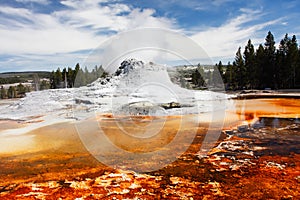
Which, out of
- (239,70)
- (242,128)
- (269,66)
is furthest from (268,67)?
(242,128)

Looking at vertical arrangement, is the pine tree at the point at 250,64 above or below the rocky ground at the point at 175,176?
above

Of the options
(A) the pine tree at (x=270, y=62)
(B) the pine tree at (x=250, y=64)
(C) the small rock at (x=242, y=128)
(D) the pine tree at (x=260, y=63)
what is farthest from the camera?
(B) the pine tree at (x=250, y=64)

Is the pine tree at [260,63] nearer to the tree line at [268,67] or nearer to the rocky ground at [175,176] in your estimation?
the tree line at [268,67]

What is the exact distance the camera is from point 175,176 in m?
4.66

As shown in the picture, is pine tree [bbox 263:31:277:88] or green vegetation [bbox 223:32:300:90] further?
pine tree [bbox 263:31:277:88]

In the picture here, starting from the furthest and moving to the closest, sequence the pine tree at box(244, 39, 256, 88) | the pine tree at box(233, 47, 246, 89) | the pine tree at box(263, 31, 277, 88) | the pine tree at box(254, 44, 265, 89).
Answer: the pine tree at box(233, 47, 246, 89) < the pine tree at box(244, 39, 256, 88) < the pine tree at box(254, 44, 265, 89) < the pine tree at box(263, 31, 277, 88)

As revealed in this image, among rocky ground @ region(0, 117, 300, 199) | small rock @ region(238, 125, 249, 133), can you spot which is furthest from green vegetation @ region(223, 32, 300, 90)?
rocky ground @ region(0, 117, 300, 199)

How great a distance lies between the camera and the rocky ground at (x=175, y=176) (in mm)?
4004

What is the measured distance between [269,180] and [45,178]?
4114 mm

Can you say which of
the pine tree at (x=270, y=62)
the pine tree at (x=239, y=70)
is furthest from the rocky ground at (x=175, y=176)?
the pine tree at (x=239, y=70)

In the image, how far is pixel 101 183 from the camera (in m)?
4.49

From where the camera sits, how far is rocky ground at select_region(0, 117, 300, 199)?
4.00 meters

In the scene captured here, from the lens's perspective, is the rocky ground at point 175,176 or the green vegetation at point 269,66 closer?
the rocky ground at point 175,176

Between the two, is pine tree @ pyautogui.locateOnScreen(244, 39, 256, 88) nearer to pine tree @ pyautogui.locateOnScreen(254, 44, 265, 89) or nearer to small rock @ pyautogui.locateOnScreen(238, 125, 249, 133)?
pine tree @ pyautogui.locateOnScreen(254, 44, 265, 89)
